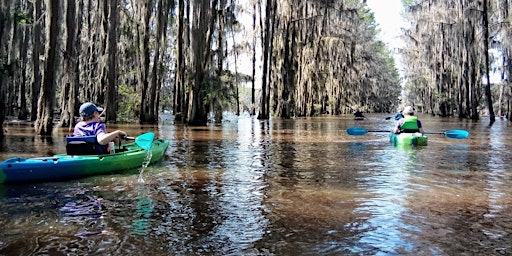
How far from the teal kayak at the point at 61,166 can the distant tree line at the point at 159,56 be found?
7.40 m

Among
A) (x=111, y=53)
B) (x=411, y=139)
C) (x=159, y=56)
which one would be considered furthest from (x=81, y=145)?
(x=159, y=56)

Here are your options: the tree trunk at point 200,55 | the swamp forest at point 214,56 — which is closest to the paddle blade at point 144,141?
the swamp forest at point 214,56

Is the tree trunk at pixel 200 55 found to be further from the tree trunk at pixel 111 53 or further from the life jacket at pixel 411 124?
the life jacket at pixel 411 124

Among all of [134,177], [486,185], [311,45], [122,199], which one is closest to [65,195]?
[122,199]

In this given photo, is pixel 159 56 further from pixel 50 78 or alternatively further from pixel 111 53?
pixel 50 78

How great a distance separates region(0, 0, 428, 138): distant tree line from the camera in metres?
17.6

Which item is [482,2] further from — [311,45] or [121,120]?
[121,120]

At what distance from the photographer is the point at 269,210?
19.8 ft

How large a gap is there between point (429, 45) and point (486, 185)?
44168 mm

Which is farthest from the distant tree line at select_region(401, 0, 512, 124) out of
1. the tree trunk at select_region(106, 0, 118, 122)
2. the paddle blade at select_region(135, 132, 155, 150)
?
the paddle blade at select_region(135, 132, 155, 150)

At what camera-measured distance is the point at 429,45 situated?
4903 cm

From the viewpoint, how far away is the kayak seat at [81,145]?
27.5 ft

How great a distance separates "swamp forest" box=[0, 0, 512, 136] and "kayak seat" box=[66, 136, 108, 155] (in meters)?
7.15

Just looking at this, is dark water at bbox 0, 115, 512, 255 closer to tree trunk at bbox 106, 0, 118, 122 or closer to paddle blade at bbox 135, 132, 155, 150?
paddle blade at bbox 135, 132, 155, 150
